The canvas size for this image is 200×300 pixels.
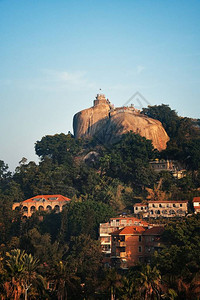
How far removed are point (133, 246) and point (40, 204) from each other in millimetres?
26010

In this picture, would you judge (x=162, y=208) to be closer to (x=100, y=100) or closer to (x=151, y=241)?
(x=151, y=241)

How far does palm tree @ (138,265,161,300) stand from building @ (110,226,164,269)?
18337 millimetres

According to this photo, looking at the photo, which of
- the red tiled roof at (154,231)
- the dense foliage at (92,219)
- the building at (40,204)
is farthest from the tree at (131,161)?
the red tiled roof at (154,231)

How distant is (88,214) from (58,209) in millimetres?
12455

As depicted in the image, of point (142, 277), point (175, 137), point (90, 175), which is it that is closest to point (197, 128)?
point (175, 137)

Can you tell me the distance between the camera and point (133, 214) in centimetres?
8238

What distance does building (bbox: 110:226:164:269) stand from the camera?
218 feet

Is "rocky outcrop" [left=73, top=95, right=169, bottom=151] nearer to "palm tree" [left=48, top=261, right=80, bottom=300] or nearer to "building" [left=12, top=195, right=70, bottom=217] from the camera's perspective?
"building" [left=12, top=195, right=70, bottom=217]

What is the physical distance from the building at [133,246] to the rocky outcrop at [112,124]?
1449 inches

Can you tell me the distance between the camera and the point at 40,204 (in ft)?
294

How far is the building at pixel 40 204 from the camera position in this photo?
288 feet

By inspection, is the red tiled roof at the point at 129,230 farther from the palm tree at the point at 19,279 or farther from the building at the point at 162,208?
the palm tree at the point at 19,279

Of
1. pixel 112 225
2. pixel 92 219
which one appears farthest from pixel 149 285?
pixel 92 219

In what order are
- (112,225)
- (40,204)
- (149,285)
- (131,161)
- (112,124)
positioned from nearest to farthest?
(149,285)
(112,225)
(40,204)
(131,161)
(112,124)
